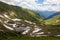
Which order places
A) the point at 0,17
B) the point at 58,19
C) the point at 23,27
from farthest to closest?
the point at 58,19, the point at 0,17, the point at 23,27

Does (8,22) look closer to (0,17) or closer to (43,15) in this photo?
(0,17)

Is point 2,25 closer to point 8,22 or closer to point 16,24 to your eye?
point 8,22

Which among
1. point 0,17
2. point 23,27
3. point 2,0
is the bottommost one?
point 23,27

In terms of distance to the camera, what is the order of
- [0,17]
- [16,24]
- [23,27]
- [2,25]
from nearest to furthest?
[23,27], [16,24], [2,25], [0,17]

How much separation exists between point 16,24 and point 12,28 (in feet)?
23.2

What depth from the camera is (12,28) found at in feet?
469

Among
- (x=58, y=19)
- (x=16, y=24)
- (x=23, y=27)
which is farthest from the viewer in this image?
(x=58, y=19)

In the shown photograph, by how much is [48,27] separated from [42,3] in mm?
26958

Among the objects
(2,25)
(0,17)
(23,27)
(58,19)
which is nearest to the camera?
(23,27)

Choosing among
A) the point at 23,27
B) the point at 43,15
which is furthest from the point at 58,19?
the point at 23,27

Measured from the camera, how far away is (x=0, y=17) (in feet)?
529

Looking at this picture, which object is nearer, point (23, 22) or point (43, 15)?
point (23, 22)

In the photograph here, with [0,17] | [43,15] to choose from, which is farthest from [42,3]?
[0,17]

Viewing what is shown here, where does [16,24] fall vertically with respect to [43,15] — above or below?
below
